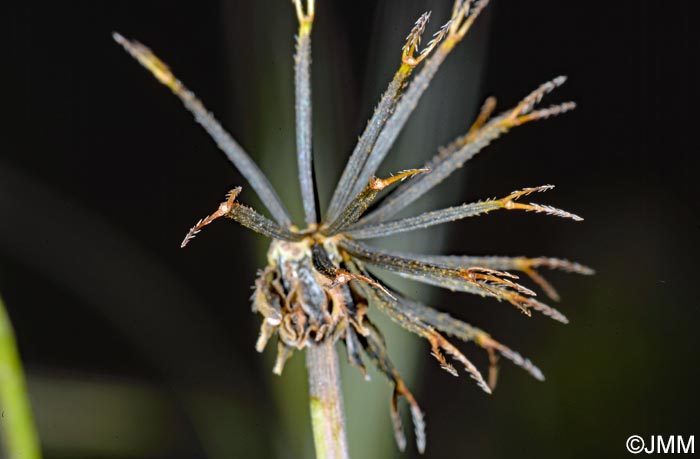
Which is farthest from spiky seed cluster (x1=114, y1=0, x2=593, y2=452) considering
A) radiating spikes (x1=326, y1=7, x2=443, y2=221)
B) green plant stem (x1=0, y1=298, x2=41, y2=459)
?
green plant stem (x1=0, y1=298, x2=41, y2=459)

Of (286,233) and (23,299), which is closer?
(286,233)

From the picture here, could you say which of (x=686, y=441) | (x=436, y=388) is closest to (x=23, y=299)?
(x=436, y=388)

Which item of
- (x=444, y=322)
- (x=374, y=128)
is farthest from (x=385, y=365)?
(x=374, y=128)

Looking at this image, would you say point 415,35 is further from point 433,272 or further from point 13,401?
point 13,401

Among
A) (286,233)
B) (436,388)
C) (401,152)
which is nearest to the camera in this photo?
(286,233)

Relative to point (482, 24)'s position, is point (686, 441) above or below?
below

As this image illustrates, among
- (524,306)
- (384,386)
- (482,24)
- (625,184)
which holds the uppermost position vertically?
(482,24)

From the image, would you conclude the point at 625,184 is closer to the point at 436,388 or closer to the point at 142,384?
the point at 436,388
